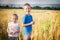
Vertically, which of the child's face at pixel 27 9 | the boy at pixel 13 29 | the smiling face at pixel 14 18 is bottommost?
the boy at pixel 13 29

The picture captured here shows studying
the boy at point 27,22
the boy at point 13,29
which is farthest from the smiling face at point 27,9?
the boy at point 13,29

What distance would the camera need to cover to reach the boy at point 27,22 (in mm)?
1574

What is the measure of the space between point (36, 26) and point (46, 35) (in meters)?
0.16

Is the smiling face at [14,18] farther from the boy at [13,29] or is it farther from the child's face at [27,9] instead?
the child's face at [27,9]

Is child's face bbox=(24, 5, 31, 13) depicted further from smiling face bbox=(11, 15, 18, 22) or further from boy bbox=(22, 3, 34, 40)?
smiling face bbox=(11, 15, 18, 22)

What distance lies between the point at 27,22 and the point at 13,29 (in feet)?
0.60

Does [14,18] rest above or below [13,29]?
above

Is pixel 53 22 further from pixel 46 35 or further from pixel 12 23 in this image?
pixel 12 23

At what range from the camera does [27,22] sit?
5.17 ft

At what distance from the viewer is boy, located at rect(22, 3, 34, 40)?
5.16 feet

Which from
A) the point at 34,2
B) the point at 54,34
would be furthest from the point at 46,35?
the point at 34,2

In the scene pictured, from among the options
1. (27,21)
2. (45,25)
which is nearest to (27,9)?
(27,21)

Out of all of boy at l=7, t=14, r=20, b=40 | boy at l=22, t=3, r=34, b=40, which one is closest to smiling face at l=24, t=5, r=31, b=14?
boy at l=22, t=3, r=34, b=40

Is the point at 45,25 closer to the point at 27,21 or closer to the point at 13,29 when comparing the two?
the point at 27,21
